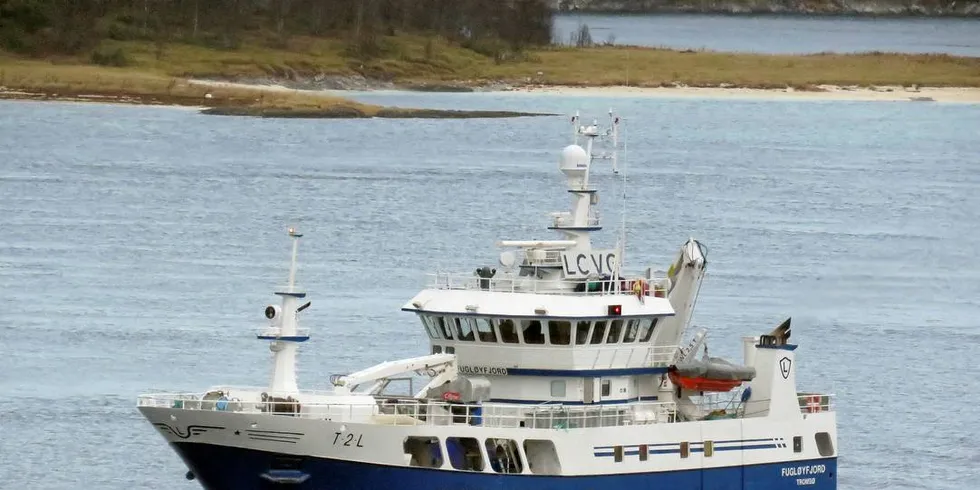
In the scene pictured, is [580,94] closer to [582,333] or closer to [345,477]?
[582,333]

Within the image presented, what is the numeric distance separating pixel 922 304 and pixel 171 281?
24.0 metres

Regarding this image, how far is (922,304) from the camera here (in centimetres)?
7494

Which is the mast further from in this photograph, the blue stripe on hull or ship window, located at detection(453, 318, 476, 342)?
ship window, located at detection(453, 318, 476, 342)

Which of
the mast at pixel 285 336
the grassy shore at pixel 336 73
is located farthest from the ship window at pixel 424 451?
the grassy shore at pixel 336 73

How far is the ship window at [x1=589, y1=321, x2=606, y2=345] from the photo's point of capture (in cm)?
4056

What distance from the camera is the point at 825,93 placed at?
615 feet

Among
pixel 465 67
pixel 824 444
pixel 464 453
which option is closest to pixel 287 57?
pixel 465 67

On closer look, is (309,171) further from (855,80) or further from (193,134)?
(855,80)

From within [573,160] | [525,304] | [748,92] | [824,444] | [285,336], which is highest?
[748,92]

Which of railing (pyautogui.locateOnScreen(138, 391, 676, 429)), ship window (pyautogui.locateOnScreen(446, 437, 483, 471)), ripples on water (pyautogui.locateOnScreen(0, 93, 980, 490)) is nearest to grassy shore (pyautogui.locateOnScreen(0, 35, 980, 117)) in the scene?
ripples on water (pyautogui.locateOnScreen(0, 93, 980, 490))

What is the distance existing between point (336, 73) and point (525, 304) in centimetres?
12862

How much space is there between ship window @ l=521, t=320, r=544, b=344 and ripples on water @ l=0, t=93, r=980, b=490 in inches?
404

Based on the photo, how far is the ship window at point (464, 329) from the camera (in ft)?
133

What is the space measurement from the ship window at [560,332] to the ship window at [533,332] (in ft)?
0.58
